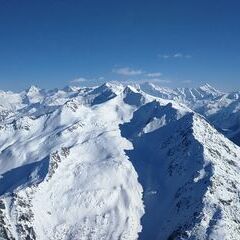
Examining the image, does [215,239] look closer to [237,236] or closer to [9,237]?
[237,236]

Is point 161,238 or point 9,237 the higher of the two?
point 9,237

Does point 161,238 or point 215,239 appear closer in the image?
point 215,239

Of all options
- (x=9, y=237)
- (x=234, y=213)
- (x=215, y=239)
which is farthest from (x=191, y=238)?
(x=9, y=237)

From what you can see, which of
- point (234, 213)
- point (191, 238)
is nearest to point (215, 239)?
point (191, 238)

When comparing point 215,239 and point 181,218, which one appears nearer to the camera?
point 215,239

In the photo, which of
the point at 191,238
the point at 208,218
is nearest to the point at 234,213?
the point at 208,218

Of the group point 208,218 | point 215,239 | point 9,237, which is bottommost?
point 215,239

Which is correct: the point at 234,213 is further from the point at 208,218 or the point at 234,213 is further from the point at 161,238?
the point at 161,238

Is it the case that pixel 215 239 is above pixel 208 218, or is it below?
below
